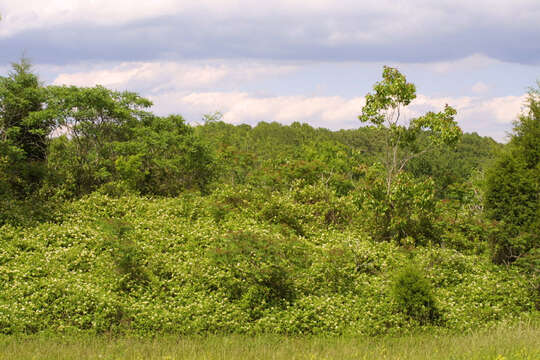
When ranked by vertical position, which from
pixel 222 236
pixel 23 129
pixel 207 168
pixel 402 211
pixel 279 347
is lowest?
pixel 279 347

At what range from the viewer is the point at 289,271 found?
1021 cm

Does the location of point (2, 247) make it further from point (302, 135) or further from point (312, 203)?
point (302, 135)

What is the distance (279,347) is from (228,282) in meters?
2.60

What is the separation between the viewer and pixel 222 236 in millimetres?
11320

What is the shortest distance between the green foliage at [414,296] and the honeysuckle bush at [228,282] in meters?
0.13

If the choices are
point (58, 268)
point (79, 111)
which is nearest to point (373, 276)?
point (58, 268)

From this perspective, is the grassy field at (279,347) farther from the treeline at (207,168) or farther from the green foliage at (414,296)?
the treeline at (207,168)

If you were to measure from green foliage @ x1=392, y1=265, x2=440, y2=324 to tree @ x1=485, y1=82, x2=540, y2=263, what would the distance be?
278 cm

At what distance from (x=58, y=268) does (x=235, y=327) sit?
4.79m

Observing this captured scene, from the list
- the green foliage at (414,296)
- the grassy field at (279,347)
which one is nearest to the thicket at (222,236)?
the green foliage at (414,296)

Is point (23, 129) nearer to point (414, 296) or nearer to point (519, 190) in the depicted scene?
point (414, 296)

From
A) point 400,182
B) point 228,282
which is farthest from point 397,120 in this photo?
point 228,282

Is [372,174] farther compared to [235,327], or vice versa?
[372,174]

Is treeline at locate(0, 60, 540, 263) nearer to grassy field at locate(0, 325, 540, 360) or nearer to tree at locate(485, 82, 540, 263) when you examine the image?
tree at locate(485, 82, 540, 263)
